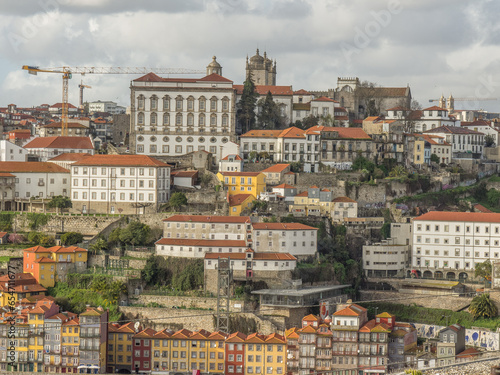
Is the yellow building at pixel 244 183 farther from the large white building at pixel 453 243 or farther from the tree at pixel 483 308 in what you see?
the tree at pixel 483 308

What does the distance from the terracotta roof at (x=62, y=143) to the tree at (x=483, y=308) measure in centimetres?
3722

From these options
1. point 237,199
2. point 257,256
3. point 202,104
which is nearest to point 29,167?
point 202,104

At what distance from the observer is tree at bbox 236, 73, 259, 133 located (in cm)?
9250

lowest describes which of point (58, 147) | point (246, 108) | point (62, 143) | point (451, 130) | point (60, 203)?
point (60, 203)

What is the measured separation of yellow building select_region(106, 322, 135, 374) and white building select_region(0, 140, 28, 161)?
28976 mm

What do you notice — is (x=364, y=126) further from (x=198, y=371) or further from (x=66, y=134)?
(x=198, y=371)

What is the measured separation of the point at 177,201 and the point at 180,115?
13.3 meters

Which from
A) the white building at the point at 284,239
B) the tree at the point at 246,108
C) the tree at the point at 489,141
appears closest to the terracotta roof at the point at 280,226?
the white building at the point at 284,239

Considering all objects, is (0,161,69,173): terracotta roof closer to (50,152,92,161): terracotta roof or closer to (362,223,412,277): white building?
(50,152,92,161): terracotta roof

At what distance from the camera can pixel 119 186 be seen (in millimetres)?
80250

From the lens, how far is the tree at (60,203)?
262 ft

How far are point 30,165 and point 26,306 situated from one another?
20.4m

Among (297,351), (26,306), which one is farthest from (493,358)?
(26,306)

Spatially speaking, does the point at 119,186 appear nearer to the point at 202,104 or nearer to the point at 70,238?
the point at 70,238
